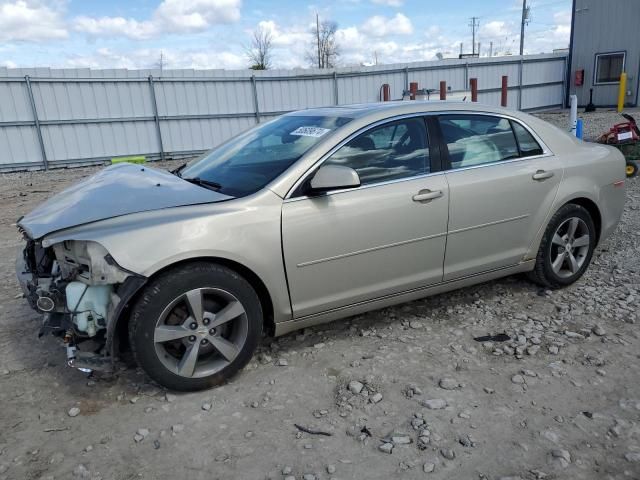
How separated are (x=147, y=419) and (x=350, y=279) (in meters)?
1.42

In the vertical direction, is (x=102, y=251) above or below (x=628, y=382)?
above

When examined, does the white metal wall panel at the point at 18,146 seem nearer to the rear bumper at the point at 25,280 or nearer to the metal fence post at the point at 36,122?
the metal fence post at the point at 36,122

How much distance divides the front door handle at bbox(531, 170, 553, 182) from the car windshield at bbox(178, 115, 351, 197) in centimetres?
154

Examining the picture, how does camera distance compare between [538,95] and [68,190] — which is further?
[538,95]

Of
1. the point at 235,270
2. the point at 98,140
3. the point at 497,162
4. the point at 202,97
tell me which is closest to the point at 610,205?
the point at 497,162

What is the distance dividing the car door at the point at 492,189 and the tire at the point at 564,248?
20cm

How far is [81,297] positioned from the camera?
276 centimetres

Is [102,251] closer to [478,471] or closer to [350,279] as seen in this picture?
[350,279]

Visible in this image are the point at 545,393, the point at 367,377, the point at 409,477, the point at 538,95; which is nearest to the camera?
the point at 409,477

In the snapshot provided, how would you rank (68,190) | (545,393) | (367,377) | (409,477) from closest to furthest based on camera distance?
(409,477) → (545,393) → (367,377) → (68,190)

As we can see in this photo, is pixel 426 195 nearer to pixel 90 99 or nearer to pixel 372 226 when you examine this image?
pixel 372 226

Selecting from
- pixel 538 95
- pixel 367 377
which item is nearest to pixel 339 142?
pixel 367 377

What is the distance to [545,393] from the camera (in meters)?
2.89

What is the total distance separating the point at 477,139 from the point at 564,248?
124 centimetres
